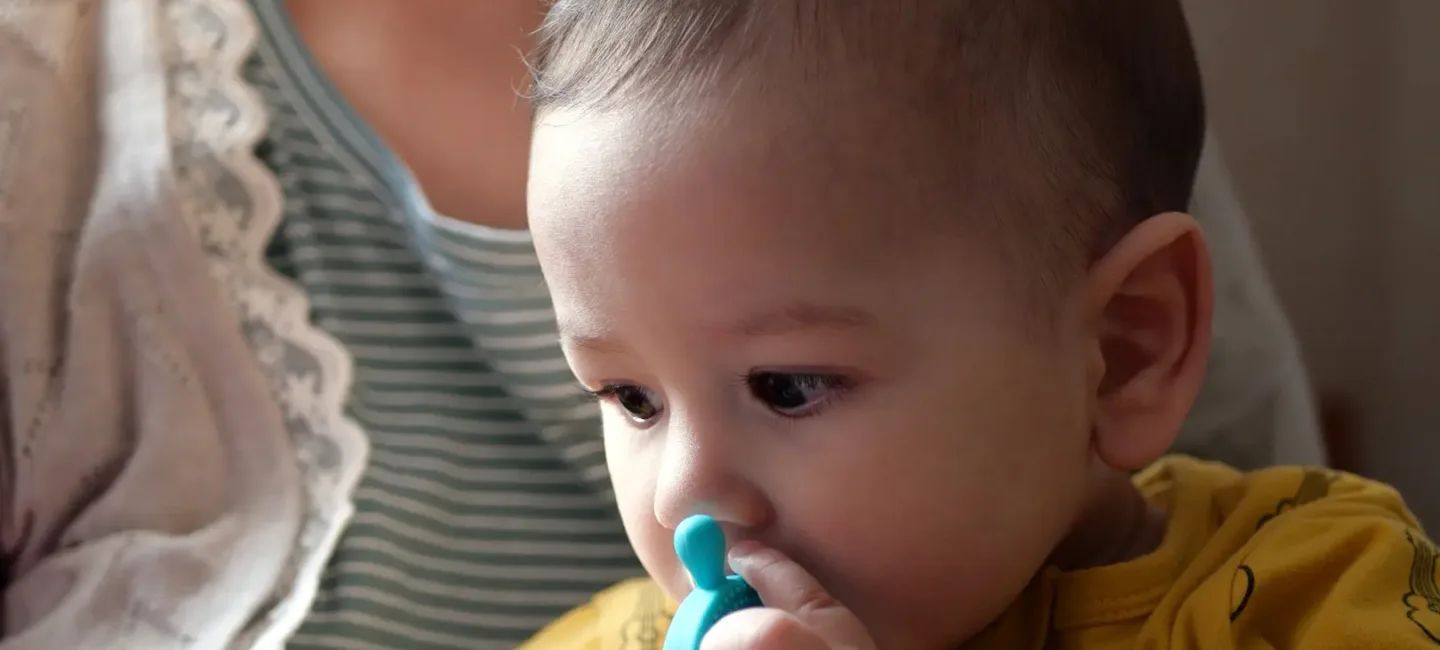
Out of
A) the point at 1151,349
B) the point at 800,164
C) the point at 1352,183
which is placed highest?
the point at 800,164

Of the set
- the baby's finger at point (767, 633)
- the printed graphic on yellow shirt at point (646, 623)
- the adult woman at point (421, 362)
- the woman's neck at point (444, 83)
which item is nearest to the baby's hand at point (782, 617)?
the baby's finger at point (767, 633)

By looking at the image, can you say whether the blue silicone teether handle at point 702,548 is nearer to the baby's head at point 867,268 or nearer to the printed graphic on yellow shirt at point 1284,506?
the baby's head at point 867,268

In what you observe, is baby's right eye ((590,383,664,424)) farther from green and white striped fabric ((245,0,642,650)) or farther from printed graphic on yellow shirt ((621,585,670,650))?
green and white striped fabric ((245,0,642,650))

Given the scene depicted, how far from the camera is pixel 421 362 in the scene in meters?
0.99

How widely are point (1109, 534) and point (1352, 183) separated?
106 cm

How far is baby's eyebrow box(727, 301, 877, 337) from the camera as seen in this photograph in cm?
58

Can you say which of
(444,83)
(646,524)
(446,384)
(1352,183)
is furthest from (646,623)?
(1352,183)

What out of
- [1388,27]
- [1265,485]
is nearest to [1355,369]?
[1388,27]

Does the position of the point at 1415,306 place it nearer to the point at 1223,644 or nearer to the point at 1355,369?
the point at 1355,369

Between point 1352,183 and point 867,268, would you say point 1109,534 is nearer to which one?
point 867,268

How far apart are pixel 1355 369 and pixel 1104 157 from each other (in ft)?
3.87

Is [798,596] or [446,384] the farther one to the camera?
[446,384]

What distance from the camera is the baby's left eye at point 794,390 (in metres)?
0.60

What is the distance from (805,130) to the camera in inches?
22.6
